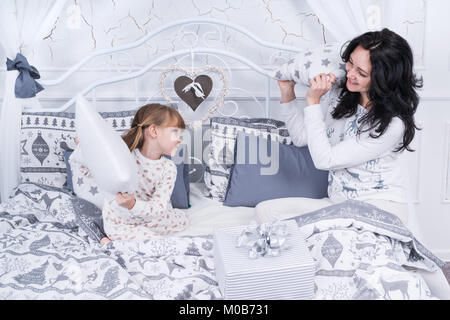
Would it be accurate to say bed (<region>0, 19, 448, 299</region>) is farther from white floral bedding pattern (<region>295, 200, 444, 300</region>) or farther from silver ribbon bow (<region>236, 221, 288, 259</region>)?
silver ribbon bow (<region>236, 221, 288, 259</region>)

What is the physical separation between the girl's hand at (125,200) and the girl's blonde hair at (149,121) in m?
0.27

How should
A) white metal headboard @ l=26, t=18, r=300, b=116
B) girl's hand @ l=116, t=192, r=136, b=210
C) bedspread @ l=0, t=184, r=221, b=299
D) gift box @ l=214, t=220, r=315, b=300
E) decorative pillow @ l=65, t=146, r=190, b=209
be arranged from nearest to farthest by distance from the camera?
1. gift box @ l=214, t=220, r=315, b=300
2. bedspread @ l=0, t=184, r=221, b=299
3. girl's hand @ l=116, t=192, r=136, b=210
4. decorative pillow @ l=65, t=146, r=190, b=209
5. white metal headboard @ l=26, t=18, r=300, b=116

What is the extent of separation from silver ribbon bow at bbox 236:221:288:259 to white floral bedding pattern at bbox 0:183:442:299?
0.18 metres

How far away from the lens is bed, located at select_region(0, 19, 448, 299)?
164 cm

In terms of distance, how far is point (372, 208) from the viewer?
198 cm

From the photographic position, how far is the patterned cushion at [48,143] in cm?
264

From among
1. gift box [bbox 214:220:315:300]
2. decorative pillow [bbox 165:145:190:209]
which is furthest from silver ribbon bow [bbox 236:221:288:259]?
decorative pillow [bbox 165:145:190:209]

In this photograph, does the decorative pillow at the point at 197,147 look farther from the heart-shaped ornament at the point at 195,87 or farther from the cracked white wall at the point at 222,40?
the cracked white wall at the point at 222,40

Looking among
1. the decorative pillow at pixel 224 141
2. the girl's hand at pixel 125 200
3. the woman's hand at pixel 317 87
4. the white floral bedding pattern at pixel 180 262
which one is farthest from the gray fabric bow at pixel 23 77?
the woman's hand at pixel 317 87

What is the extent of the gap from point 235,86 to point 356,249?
1.46 metres
